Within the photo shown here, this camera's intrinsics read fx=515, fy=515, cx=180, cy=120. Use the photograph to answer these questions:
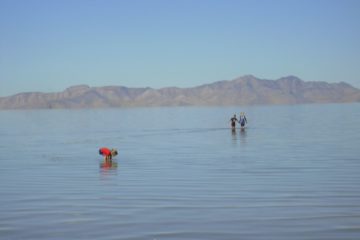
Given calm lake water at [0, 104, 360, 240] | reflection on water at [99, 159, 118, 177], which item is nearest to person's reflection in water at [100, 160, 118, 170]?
reflection on water at [99, 159, 118, 177]

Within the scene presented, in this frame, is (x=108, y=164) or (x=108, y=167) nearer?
(x=108, y=167)

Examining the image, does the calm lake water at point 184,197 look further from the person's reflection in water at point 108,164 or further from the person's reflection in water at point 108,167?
the person's reflection in water at point 108,164

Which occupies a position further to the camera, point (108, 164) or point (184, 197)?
point (108, 164)

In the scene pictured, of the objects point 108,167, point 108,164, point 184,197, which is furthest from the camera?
point 108,164

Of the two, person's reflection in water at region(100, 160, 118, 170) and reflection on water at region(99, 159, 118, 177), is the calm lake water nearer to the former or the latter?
reflection on water at region(99, 159, 118, 177)

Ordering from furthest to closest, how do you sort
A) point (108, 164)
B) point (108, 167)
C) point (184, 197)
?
point (108, 164), point (108, 167), point (184, 197)

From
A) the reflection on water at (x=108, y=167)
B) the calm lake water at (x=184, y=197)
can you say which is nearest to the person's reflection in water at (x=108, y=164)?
the reflection on water at (x=108, y=167)

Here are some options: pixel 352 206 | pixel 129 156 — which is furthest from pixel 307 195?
pixel 129 156

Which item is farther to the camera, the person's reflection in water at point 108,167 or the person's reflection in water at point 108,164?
the person's reflection in water at point 108,164

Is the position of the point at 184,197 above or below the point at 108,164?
below

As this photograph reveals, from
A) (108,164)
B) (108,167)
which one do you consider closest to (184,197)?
(108,167)

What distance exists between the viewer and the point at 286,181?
1727cm

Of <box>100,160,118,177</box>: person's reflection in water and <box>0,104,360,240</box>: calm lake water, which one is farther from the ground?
<box>100,160,118,177</box>: person's reflection in water

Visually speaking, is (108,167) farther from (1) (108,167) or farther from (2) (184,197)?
(2) (184,197)
